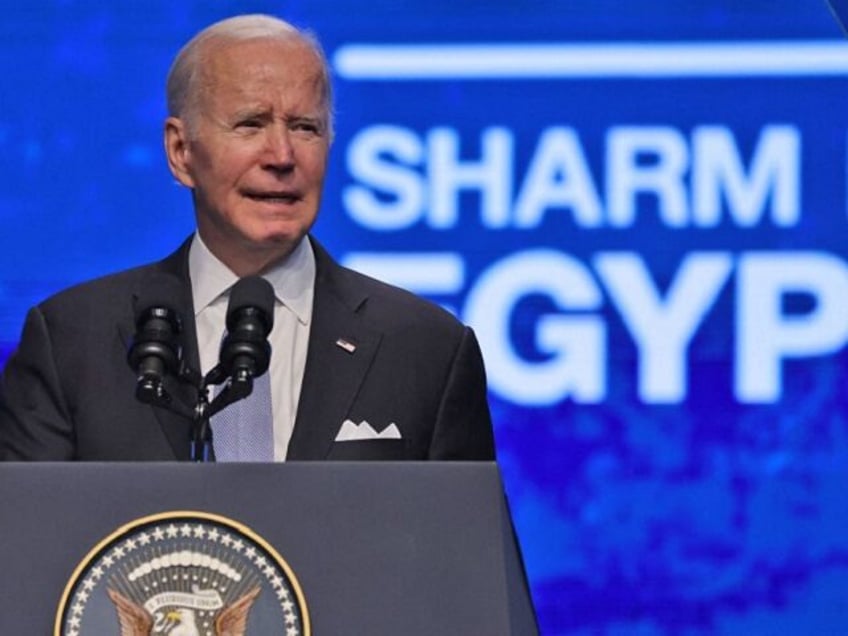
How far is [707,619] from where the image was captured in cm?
388

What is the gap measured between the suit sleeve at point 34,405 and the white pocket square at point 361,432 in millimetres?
356

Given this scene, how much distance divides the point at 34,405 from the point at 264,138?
46 centimetres

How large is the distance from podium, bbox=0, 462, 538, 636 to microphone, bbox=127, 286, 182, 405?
120mm

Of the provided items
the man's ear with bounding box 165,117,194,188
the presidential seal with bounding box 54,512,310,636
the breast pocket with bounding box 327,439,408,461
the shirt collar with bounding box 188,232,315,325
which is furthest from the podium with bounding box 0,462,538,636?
the man's ear with bounding box 165,117,194,188

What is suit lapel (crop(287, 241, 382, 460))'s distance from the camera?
2545 millimetres

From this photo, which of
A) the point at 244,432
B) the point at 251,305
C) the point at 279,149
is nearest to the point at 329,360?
the point at 244,432

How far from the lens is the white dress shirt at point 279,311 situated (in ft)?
8.69

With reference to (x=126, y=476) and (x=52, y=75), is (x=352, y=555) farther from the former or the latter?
(x=52, y=75)

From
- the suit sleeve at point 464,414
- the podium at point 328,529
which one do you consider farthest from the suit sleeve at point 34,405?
the podium at point 328,529

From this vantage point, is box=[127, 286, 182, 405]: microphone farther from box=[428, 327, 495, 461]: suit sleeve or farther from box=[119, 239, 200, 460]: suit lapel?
box=[428, 327, 495, 461]: suit sleeve

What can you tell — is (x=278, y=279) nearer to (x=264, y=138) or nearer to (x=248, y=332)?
(x=264, y=138)

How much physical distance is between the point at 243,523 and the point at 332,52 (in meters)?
2.14

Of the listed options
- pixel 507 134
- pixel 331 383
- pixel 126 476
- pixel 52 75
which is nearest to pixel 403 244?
pixel 507 134

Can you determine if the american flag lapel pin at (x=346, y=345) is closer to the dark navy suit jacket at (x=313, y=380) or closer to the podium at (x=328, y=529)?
the dark navy suit jacket at (x=313, y=380)
